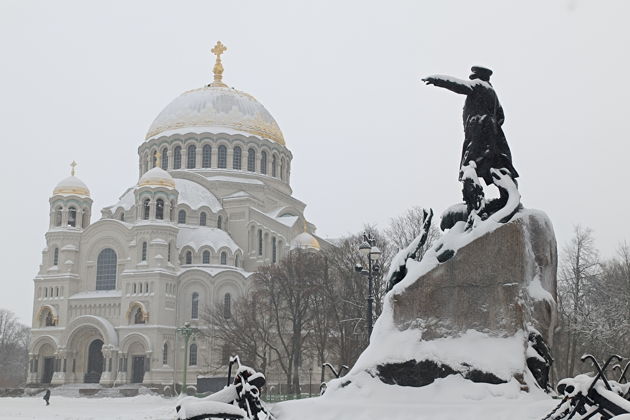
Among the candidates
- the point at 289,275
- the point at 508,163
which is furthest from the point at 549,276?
the point at 289,275

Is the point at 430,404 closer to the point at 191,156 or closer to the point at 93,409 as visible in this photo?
the point at 93,409

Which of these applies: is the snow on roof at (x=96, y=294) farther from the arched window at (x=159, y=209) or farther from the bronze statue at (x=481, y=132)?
the bronze statue at (x=481, y=132)

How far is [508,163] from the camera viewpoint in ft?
33.7

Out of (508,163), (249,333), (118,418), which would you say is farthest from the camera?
(249,333)

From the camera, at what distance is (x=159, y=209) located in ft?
177

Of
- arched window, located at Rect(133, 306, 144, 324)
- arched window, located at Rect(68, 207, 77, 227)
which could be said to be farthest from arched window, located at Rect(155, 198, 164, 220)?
arched window, located at Rect(68, 207, 77, 227)

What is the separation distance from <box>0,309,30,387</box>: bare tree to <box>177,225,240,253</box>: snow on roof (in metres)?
49.7

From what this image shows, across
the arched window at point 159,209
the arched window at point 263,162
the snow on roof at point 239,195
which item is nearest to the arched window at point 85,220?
the arched window at point 159,209

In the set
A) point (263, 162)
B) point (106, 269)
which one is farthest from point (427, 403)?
point (263, 162)

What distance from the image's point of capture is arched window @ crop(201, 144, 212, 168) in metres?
63.1

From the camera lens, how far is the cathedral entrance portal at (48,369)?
5238cm

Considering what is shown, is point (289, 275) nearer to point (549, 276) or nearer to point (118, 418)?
point (118, 418)

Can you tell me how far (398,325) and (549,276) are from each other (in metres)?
2.14

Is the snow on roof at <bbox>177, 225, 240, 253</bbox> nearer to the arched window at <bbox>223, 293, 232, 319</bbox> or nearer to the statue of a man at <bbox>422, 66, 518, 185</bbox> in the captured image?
the arched window at <bbox>223, 293, 232, 319</bbox>
